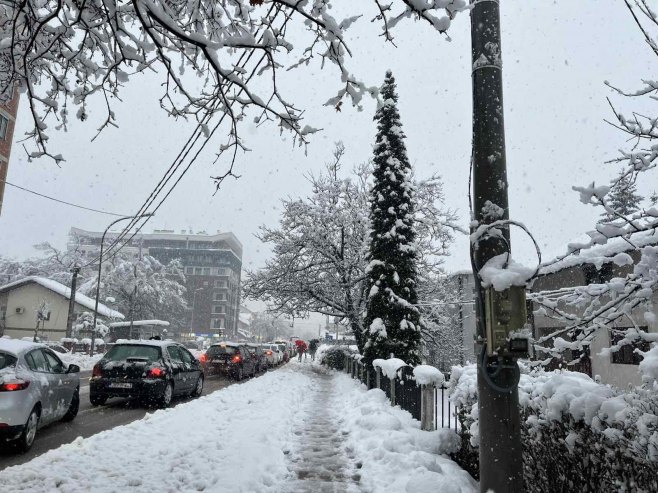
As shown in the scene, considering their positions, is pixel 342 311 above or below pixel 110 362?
above

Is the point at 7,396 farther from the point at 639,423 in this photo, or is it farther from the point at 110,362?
the point at 639,423

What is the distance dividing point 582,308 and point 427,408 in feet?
8.94

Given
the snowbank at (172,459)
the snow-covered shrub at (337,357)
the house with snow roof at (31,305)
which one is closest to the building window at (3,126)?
the house with snow roof at (31,305)

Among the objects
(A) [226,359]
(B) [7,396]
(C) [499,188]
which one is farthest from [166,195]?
(A) [226,359]

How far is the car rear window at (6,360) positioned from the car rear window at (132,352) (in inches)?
181

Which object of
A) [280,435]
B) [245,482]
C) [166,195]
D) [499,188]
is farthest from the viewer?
[280,435]

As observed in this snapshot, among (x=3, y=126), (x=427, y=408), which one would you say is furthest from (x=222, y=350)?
(x=3, y=126)

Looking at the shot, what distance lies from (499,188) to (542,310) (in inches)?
41.3

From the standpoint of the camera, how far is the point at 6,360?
6.82 metres

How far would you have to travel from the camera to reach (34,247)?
5725 centimetres

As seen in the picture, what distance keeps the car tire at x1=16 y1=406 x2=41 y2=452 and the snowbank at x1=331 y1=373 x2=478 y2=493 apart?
4652mm

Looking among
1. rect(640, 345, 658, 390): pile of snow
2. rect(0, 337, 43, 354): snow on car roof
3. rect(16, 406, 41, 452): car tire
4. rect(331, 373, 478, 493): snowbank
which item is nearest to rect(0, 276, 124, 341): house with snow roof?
rect(0, 337, 43, 354): snow on car roof

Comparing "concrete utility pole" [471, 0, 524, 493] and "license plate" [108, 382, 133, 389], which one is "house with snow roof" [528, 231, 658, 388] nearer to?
"concrete utility pole" [471, 0, 524, 493]

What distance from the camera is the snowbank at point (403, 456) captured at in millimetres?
4844
